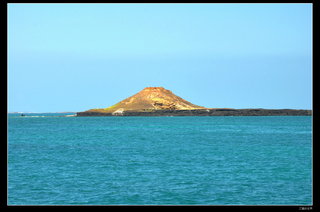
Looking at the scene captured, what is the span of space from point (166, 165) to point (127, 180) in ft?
24.4

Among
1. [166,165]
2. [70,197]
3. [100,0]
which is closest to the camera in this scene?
[100,0]

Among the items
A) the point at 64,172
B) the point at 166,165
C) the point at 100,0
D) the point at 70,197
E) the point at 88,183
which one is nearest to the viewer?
the point at 100,0

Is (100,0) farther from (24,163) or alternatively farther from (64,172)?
(24,163)

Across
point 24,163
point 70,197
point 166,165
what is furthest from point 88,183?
point 24,163

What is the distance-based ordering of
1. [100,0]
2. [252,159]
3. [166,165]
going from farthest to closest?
[252,159]
[166,165]
[100,0]
